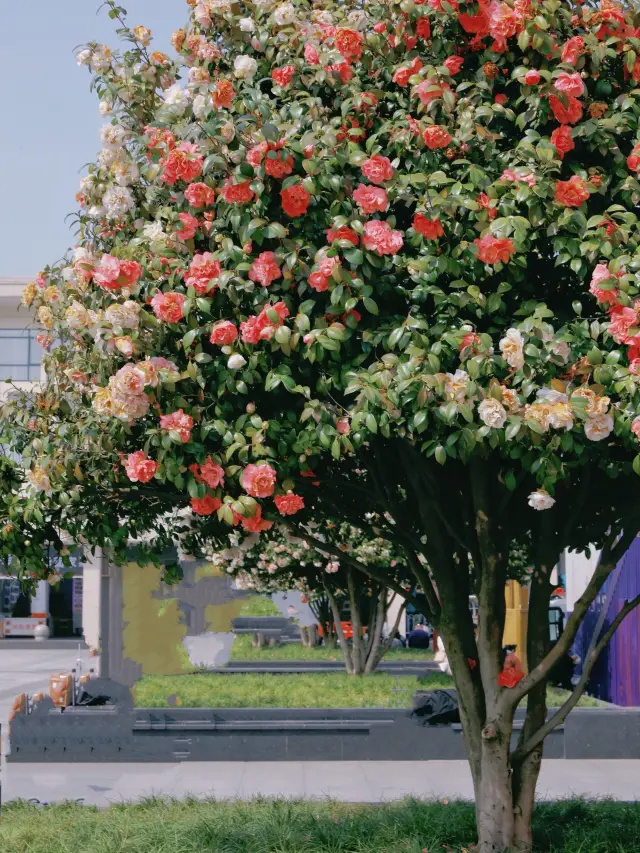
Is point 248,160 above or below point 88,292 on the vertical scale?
above

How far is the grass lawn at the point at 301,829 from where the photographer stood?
731cm

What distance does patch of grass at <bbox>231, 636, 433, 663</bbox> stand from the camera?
27156mm

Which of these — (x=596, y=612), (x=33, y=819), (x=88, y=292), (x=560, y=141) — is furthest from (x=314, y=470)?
(x=596, y=612)

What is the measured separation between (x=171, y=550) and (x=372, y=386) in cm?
1175

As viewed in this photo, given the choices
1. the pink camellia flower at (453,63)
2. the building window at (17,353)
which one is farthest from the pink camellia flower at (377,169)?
the building window at (17,353)

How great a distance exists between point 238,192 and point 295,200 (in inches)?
11.7

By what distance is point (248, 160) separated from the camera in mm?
5652

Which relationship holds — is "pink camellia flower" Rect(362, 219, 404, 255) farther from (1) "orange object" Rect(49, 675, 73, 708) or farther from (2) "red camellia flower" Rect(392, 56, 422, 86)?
(1) "orange object" Rect(49, 675, 73, 708)

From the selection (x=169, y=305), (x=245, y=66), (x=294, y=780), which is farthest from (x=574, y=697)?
(x=294, y=780)

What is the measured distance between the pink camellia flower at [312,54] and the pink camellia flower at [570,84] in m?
1.27

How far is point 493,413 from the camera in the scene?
516 centimetres

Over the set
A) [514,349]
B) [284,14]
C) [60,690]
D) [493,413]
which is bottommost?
[60,690]

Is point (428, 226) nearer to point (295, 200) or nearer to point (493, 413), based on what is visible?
point (295, 200)

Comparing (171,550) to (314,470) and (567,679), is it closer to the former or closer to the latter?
(567,679)
